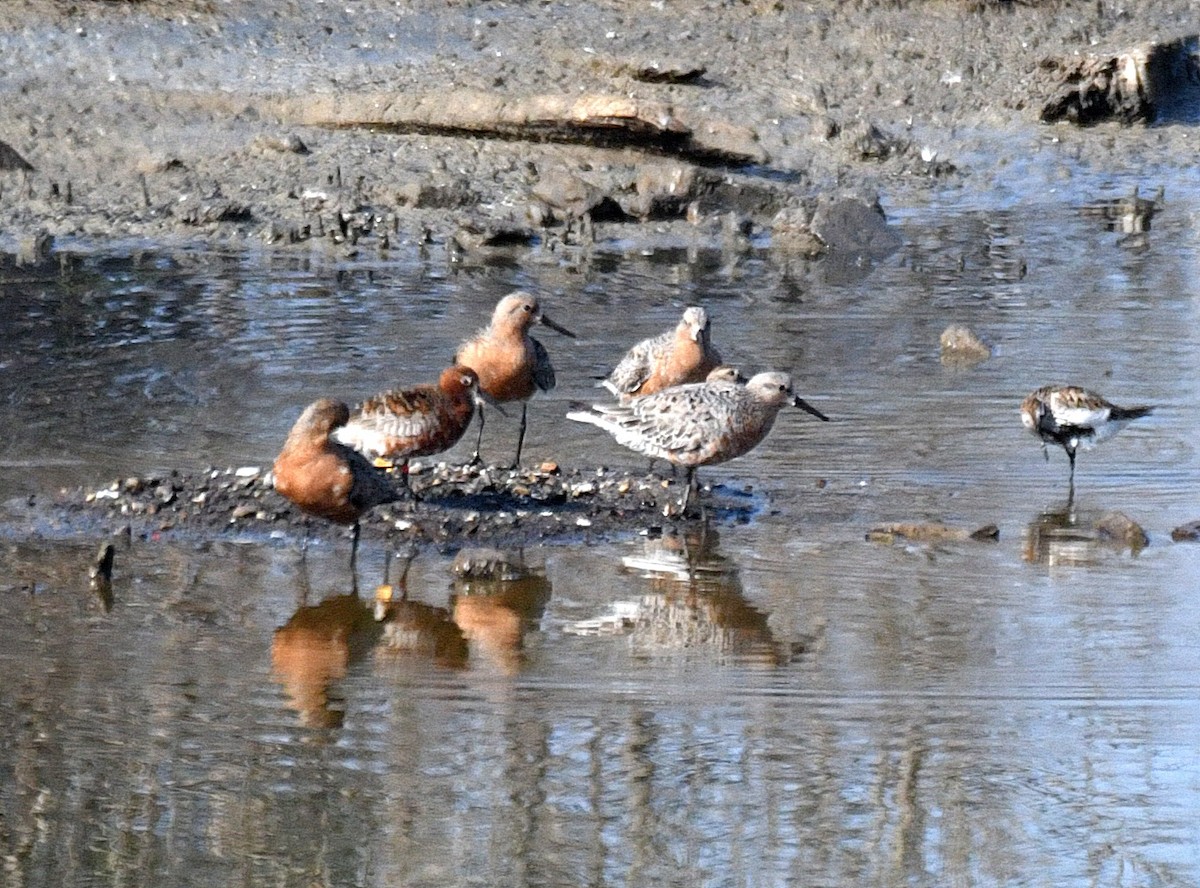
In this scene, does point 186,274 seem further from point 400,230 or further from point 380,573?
point 380,573

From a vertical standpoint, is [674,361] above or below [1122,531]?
above

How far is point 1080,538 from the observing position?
9844 mm

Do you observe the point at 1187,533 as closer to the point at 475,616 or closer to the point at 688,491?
the point at 688,491

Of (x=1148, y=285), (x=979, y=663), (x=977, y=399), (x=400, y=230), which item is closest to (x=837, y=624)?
(x=979, y=663)

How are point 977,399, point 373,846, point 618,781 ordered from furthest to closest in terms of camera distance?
1. point 977,399
2. point 618,781
3. point 373,846

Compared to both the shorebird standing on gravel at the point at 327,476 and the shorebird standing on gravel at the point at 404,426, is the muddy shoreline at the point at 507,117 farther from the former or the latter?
the shorebird standing on gravel at the point at 327,476

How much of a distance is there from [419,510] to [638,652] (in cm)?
221

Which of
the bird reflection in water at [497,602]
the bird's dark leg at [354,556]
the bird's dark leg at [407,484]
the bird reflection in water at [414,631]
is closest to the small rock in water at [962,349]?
the bird's dark leg at [407,484]

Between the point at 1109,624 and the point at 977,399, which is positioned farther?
the point at 977,399

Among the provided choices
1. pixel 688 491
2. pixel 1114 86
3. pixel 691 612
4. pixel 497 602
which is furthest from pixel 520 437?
pixel 1114 86

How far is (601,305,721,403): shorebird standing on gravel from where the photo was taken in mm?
11852

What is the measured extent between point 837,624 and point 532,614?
47.7 inches

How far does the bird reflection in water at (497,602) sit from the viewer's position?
26.9 feet

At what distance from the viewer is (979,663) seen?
795 cm
